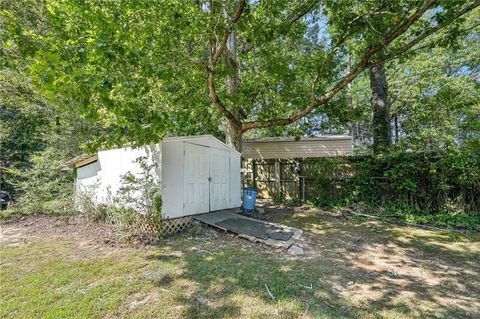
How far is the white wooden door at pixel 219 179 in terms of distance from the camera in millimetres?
7473

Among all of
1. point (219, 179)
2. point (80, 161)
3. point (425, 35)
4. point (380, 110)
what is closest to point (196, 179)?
point (219, 179)

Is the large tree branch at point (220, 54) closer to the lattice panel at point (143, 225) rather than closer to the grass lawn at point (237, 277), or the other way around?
the lattice panel at point (143, 225)

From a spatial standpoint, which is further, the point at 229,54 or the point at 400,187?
the point at 229,54

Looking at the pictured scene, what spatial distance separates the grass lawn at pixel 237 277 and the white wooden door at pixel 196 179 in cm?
96

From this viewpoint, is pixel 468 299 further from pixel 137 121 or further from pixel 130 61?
pixel 130 61

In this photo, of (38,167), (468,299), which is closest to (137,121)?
(468,299)

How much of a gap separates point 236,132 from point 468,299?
708cm

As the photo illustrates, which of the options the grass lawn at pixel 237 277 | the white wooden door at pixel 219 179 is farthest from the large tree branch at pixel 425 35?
the white wooden door at pixel 219 179

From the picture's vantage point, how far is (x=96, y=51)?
4180 millimetres

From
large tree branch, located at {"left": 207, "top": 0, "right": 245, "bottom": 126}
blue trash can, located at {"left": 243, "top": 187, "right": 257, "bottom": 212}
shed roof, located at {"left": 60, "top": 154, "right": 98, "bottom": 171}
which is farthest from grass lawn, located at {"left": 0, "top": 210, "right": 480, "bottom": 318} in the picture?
large tree branch, located at {"left": 207, "top": 0, "right": 245, "bottom": 126}

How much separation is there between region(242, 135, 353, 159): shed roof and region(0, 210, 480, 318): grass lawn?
5.93 meters

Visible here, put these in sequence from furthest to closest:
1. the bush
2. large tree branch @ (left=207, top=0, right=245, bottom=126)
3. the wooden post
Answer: the wooden post → the bush → large tree branch @ (left=207, top=0, right=245, bottom=126)

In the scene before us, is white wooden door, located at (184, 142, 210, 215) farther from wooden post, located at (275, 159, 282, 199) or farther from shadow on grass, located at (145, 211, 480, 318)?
wooden post, located at (275, 159, 282, 199)

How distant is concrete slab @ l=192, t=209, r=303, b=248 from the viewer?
5.38 metres
